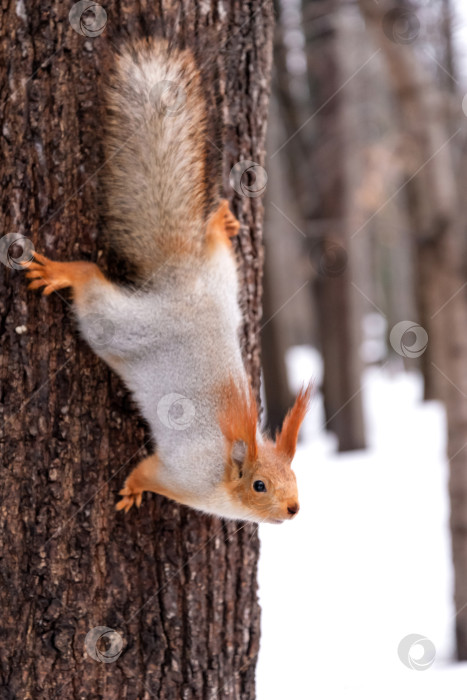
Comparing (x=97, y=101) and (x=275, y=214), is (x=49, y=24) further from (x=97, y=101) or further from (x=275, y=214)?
(x=275, y=214)

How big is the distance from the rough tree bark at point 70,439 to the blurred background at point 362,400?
2.09 ft

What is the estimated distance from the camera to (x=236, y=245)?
2521mm

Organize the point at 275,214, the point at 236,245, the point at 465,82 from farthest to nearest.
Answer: the point at 275,214 < the point at 465,82 < the point at 236,245

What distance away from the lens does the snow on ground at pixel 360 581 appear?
13.7 ft

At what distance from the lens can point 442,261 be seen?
16.8 feet

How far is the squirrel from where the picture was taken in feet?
6.91

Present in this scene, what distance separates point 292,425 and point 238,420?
161mm

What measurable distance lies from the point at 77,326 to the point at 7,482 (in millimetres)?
462

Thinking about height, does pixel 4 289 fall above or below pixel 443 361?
below

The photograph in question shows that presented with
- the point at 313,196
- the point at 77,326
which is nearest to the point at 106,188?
the point at 77,326

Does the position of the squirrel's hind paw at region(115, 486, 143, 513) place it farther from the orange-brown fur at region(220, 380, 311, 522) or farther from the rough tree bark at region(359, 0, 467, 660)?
the rough tree bark at region(359, 0, 467, 660)

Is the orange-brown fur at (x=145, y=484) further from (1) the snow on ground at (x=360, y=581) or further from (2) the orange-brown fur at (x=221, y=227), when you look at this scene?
(1) the snow on ground at (x=360, y=581)

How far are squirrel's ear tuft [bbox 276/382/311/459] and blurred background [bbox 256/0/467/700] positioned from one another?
716 millimetres

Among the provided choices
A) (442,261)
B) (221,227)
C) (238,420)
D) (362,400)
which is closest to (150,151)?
(221,227)
